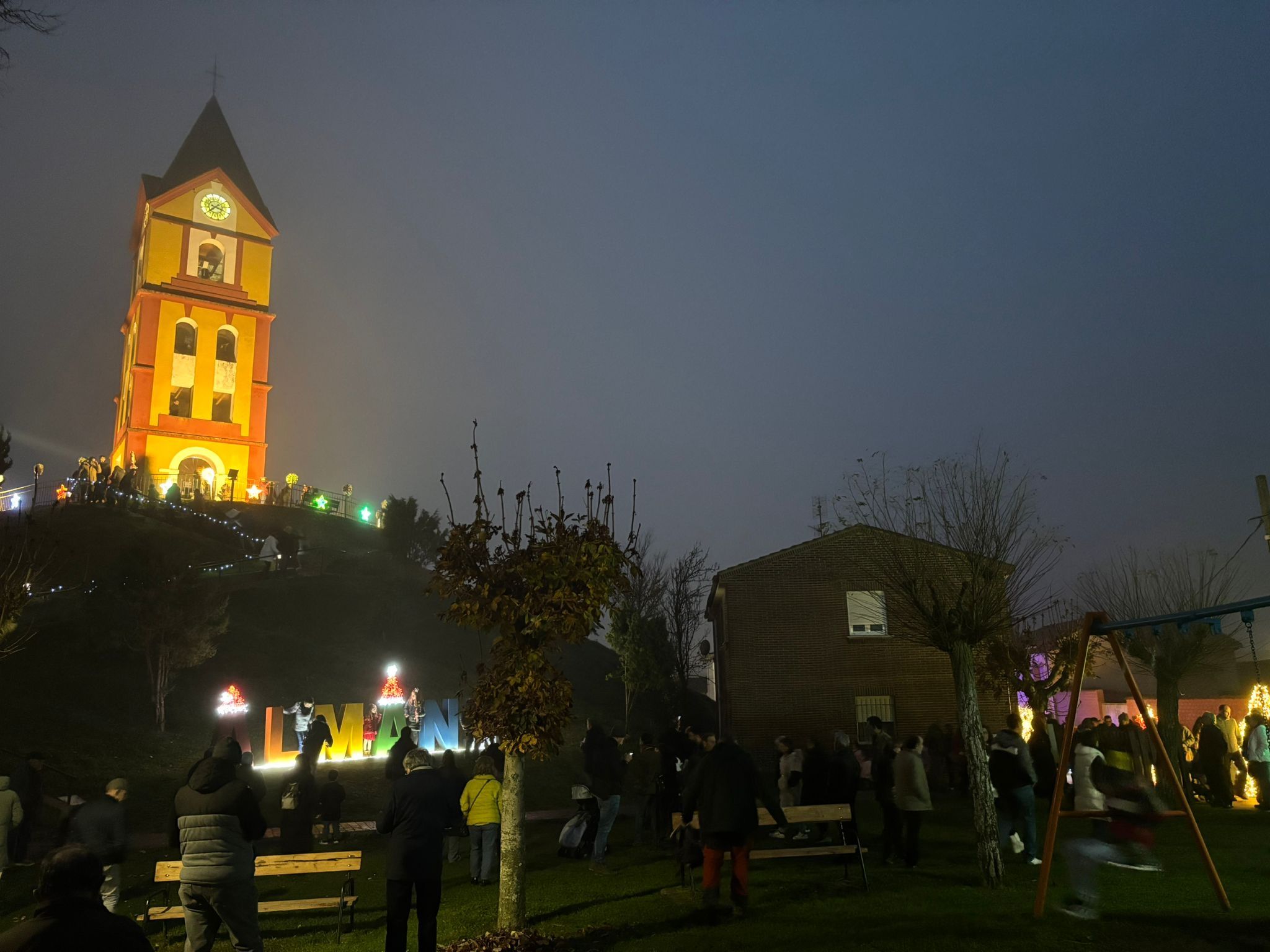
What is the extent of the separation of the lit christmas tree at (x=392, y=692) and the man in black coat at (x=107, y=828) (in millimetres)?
15428

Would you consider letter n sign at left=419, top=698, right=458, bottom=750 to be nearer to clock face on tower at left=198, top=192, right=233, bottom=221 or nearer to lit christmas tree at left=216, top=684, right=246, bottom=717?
lit christmas tree at left=216, top=684, right=246, bottom=717

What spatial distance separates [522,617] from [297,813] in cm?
642

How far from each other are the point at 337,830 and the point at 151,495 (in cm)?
3538

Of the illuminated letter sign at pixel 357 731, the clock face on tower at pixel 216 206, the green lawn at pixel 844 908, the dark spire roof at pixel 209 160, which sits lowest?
the green lawn at pixel 844 908

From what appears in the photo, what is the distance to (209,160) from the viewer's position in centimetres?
6278

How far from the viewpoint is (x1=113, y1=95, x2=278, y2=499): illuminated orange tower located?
180 feet

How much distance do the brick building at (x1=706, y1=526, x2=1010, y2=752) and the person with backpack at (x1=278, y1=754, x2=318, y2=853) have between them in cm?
1679

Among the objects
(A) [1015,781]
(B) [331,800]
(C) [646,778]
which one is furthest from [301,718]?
(A) [1015,781]

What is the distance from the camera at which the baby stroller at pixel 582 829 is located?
12.7 m

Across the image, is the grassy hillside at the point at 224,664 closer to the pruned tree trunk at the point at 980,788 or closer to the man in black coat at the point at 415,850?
the man in black coat at the point at 415,850

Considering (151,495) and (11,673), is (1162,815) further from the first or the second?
(151,495)

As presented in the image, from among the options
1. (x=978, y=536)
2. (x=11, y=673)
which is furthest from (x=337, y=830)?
(x=11, y=673)

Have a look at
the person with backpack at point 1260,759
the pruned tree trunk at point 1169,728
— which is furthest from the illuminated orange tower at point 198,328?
the person with backpack at point 1260,759

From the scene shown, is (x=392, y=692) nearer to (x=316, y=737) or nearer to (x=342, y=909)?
(x=316, y=737)
